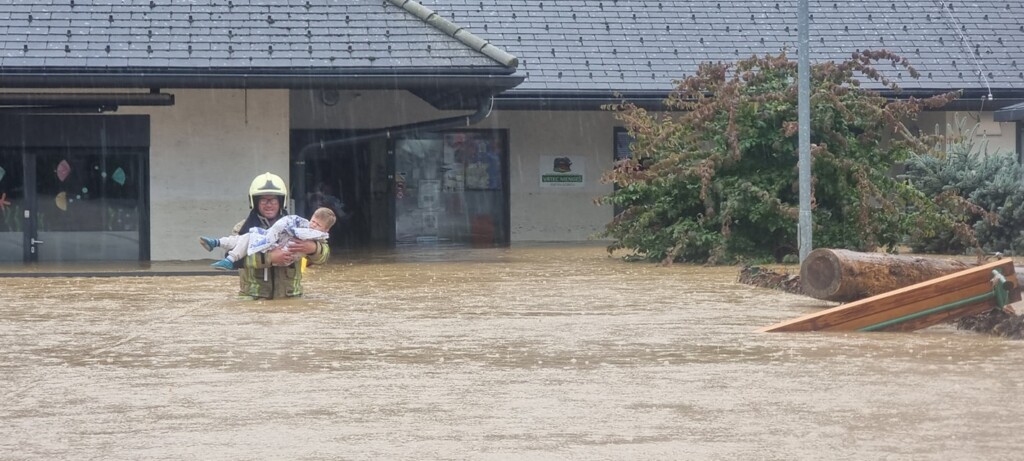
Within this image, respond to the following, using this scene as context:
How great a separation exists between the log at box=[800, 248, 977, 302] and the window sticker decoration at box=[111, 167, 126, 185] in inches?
461

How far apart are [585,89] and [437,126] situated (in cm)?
353

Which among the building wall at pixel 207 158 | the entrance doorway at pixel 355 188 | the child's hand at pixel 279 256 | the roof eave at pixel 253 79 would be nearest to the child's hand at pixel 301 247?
the child's hand at pixel 279 256

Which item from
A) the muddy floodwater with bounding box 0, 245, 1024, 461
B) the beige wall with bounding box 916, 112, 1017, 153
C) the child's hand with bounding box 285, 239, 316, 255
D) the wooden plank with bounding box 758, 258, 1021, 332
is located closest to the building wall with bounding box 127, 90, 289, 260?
the muddy floodwater with bounding box 0, 245, 1024, 461

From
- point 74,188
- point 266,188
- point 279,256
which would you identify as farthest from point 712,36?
point 279,256

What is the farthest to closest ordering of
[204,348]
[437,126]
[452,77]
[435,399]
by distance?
[437,126], [452,77], [204,348], [435,399]

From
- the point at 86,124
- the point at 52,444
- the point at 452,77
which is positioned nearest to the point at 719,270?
the point at 452,77

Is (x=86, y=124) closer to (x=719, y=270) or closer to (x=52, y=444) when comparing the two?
(x=719, y=270)

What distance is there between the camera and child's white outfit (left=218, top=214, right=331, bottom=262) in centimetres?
1500

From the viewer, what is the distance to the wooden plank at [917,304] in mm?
11930

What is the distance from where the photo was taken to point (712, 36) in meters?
28.3

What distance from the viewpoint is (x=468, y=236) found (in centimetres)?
2834

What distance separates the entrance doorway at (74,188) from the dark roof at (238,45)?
4.28 feet

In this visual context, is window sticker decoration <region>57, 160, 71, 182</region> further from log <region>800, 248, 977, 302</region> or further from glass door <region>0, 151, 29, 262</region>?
log <region>800, 248, 977, 302</region>

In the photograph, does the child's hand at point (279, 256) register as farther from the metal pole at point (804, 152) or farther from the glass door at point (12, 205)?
the glass door at point (12, 205)
